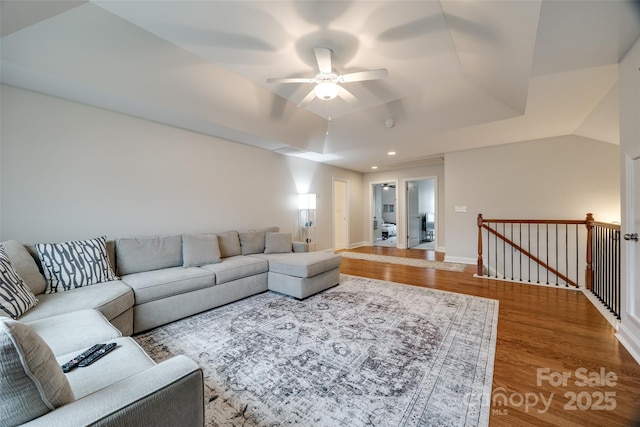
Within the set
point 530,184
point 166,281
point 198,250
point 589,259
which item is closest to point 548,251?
point 589,259

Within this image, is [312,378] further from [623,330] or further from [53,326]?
[623,330]

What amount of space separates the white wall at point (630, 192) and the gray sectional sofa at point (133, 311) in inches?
112

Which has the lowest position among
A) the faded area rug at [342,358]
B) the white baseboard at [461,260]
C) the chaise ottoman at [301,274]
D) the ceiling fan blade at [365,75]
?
the faded area rug at [342,358]

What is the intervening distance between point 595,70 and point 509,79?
→ 0.65m

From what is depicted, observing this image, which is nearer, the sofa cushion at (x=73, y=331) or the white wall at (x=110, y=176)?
the sofa cushion at (x=73, y=331)

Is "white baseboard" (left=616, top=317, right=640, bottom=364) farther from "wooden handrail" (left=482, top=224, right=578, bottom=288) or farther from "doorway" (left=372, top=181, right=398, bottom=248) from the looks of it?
"doorway" (left=372, top=181, right=398, bottom=248)

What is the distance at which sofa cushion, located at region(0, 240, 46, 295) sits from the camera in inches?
78.2

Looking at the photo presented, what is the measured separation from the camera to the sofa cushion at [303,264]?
10.4 feet

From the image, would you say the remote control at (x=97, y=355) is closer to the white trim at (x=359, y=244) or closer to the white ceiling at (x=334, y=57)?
the white ceiling at (x=334, y=57)

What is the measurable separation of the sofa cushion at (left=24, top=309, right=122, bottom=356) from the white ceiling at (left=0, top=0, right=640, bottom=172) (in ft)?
6.85

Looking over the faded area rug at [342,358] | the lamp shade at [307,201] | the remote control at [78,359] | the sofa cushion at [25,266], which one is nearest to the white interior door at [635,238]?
the faded area rug at [342,358]

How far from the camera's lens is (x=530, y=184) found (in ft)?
15.2

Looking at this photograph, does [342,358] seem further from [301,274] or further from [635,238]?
[635,238]

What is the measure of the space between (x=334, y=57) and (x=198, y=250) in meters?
2.81
